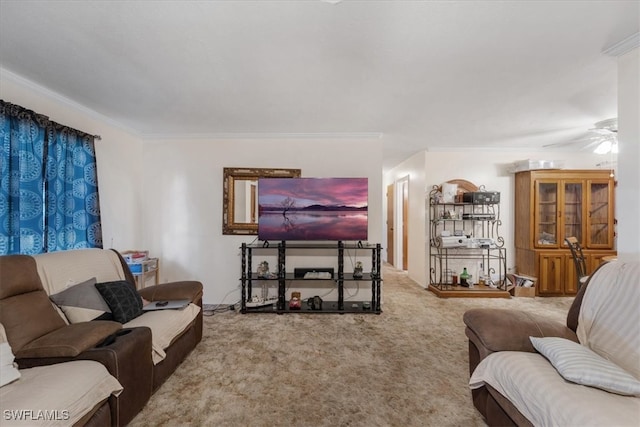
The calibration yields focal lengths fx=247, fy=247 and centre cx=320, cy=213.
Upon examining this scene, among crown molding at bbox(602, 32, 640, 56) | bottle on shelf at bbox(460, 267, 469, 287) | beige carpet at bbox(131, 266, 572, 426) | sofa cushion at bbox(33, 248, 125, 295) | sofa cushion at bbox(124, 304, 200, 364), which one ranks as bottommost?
beige carpet at bbox(131, 266, 572, 426)

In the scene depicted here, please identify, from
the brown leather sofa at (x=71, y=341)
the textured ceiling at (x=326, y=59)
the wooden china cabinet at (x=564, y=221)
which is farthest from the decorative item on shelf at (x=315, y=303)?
the wooden china cabinet at (x=564, y=221)

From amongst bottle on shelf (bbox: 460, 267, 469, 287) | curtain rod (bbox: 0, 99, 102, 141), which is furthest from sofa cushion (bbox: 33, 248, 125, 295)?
bottle on shelf (bbox: 460, 267, 469, 287)

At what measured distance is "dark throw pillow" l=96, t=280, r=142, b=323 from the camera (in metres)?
1.85

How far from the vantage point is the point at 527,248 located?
12.9ft

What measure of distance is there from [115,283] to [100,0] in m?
1.88

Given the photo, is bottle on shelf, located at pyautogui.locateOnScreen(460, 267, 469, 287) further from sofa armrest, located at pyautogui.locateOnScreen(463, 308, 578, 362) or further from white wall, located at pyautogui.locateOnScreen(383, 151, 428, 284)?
sofa armrest, located at pyautogui.locateOnScreen(463, 308, 578, 362)

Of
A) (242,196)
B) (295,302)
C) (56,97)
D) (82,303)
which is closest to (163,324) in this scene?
(82,303)

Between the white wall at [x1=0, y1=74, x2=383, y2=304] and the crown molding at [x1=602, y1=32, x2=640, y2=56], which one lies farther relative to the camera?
the white wall at [x1=0, y1=74, x2=383, y2=304]

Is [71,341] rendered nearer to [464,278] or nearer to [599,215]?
[464,278]

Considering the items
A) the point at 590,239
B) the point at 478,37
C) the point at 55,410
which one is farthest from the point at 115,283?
the point at 590,239

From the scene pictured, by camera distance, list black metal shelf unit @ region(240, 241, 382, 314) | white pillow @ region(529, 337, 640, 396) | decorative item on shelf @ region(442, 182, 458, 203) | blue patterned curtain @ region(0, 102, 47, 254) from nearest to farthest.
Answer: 1. white pillow @ region(529, 337, 640, 396)
2. blue patterned curtain @ region(0, 102, 47, 254)
3. black metal shelf unit @ region(240, 241, 382, 314)
4. decorative item on shelf @ region(442, 182, 458, 203)

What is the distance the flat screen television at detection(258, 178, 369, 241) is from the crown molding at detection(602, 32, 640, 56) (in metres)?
2.20

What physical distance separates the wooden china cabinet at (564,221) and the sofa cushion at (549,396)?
11.0 feet

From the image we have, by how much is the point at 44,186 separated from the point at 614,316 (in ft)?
14.1
